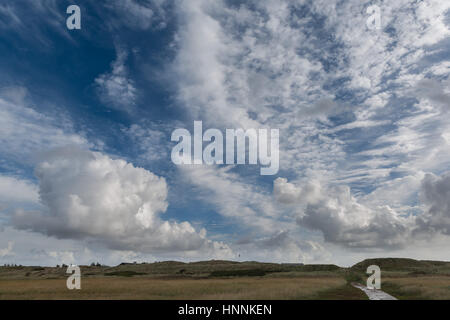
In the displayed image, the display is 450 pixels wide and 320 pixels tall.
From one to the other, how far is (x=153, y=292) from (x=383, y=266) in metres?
174
